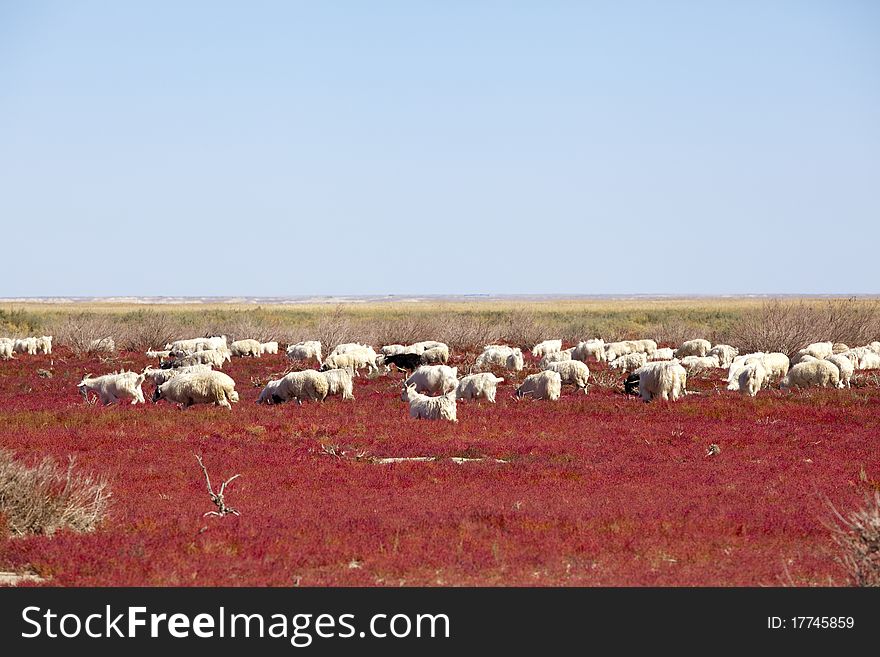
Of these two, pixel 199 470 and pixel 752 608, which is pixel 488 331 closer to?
pixel 199 470

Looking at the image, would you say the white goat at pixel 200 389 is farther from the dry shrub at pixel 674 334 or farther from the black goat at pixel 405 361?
the dry shrub at pixel 674 334

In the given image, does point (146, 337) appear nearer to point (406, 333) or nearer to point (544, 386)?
point (406, 333)

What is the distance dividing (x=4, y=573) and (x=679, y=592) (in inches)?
246

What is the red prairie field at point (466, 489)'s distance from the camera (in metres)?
8.95

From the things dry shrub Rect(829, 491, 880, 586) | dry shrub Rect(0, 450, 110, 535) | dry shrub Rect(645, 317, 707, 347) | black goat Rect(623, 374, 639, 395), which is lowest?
dry shrub Rect(645, 317, 707, 347)

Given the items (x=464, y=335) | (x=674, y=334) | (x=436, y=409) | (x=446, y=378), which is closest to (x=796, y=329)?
(x=674, y=334)

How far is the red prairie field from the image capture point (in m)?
8.95

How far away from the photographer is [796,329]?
3819cm

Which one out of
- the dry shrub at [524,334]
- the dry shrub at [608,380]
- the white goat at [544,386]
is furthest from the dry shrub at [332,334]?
the white goat at [544,386]

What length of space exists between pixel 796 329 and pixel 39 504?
3382cm

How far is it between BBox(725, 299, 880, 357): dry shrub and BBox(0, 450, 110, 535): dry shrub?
105ft

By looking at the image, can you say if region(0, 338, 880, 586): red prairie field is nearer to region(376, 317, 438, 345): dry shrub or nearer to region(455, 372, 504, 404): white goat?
region(455, 372, 504, 404): white goat

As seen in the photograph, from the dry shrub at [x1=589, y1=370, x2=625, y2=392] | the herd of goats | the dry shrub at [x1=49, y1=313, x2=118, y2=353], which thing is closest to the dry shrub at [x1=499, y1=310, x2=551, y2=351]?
the herd of goats

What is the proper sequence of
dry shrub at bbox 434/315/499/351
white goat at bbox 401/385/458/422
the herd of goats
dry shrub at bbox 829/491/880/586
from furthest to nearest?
1. dry shrub at bbox 434/315/499/351
2. the herd of goats
3. white goat at bbox 401/385/458/422
4. dry shrub at bbox 829/491/880/586
